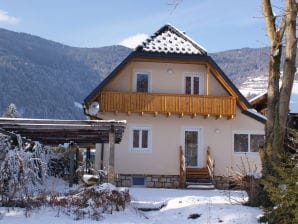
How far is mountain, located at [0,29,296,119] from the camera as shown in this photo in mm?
98750

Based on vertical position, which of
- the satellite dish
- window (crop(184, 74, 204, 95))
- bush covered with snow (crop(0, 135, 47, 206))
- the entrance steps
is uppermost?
window (crop(184, 74, 204, 95))

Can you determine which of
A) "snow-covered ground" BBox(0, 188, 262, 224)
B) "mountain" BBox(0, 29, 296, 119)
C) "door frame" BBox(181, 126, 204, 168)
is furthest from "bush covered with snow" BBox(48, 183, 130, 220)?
"mountain" BBox(0, 29, 296, 119)

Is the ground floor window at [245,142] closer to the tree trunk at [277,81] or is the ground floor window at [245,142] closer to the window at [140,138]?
the window at [140,138]

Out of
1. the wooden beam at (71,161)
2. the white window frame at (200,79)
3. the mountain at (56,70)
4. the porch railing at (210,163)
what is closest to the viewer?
the wooden beam at (71,161)

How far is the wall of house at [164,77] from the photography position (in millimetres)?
22984

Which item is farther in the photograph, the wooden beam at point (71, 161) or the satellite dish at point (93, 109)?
the satellite dish at point (93, 109)

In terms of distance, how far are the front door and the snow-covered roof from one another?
373 cm

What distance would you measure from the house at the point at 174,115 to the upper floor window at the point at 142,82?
5 centimetres

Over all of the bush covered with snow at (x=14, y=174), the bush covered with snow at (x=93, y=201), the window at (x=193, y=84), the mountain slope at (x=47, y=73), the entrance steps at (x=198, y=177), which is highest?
the mountain slope at (x=47, y=73)

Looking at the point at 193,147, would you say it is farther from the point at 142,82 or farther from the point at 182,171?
the point at 142,82

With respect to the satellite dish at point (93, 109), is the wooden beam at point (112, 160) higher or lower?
lower

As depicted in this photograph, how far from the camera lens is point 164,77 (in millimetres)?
23438

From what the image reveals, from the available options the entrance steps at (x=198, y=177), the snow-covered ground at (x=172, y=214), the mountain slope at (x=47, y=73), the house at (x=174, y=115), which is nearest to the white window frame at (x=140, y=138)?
the house at (x=174, y=115)

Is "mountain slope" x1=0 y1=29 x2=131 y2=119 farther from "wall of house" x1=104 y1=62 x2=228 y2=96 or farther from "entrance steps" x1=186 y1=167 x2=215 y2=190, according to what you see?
"entrance steps" x1=186 y1=167 x2=215 y2=190
